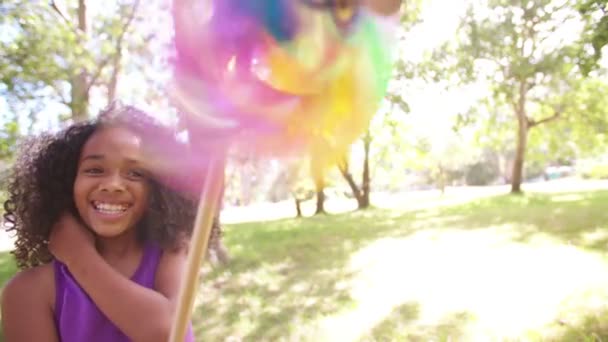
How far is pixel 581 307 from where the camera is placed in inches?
133

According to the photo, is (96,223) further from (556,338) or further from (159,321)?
(556,338)

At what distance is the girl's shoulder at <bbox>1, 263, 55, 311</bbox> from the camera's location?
1.06m

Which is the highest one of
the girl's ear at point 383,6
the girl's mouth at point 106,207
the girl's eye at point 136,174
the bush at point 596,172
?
the girl's ear at point 383,6

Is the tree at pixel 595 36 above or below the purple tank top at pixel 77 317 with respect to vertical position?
above

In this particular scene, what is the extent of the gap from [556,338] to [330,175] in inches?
98.2

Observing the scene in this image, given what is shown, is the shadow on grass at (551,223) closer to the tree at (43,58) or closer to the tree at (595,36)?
the tree at (595,36)

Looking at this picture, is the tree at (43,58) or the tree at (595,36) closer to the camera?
the tree at (595,36)

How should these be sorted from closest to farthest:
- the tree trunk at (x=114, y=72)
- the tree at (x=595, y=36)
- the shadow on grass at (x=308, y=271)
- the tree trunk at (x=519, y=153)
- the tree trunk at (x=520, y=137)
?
the tree at (x=595, y=36)
the shadow on grass at (x=308, y=271)
the tree trunk at (x=114, y=72)
the tree trunk at (x=520, y=137)
the tree trunk at (x=519, y=153)

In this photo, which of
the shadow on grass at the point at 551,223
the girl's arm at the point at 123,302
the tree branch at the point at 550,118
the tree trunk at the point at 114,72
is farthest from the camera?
the tree branch at the point at 550,118

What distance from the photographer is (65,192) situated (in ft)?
3.97

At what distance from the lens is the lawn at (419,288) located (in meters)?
3.29

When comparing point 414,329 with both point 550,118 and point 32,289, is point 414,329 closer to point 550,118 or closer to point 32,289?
point 32,289

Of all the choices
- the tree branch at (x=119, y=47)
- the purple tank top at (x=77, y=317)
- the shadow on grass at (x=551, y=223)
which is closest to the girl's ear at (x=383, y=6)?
the purple tank top at (x=77, y=317)

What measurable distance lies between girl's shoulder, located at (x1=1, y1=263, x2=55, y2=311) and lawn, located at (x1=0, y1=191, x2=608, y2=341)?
236cm
